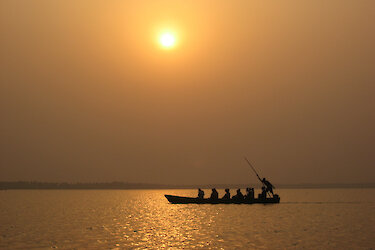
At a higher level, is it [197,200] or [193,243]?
[197,200]

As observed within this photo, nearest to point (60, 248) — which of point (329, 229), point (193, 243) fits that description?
point (193, 243)

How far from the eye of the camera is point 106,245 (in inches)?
1008

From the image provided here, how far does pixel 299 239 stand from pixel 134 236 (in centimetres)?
1074

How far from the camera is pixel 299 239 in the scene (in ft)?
95.0

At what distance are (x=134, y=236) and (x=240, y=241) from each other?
23.6ft

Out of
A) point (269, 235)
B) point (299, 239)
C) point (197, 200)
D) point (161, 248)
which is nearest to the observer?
point (161, 248)

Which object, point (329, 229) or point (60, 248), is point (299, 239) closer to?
point (329, 229)

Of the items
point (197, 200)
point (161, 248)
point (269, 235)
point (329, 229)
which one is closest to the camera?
point (161, 248)

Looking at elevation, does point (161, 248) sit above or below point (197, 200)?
below

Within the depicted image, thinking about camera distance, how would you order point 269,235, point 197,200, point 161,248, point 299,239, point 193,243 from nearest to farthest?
point 161,248, point 193,243, point 299,239, point 269,235, point 197,200

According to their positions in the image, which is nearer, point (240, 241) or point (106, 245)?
point (106, 245)

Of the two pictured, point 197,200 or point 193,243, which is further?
point 197,200

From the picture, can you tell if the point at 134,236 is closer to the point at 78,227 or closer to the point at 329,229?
the point at 78,227

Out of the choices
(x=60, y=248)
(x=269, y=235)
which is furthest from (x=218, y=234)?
(x=60, y=248)
